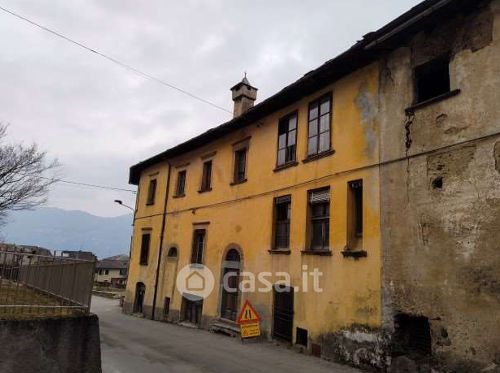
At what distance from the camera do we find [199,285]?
16.8m

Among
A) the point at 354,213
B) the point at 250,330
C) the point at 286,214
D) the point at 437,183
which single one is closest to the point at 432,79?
the point at 437,183

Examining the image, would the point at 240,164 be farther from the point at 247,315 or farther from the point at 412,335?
the point at 412,335

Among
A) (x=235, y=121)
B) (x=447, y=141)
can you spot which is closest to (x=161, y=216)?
(x=235, y=121)

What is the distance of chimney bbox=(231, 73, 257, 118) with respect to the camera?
1983 centimetres

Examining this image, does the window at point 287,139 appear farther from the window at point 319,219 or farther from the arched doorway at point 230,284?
the arched doorway at point 230,284

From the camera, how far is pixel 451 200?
27.0 feet

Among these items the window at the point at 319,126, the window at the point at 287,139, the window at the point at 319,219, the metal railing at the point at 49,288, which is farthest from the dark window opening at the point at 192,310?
the metal railing at the point at 49,288

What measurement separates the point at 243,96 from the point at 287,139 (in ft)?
23.0

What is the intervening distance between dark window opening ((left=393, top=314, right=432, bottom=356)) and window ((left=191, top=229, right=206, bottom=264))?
32.7 ft

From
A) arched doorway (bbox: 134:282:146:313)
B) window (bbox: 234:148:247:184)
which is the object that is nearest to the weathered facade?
window (bbox: 234:148:247:184)

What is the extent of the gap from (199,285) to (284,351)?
6.30 meters

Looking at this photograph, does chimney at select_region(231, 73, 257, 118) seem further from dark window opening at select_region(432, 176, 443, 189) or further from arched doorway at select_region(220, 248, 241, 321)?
dark window opening at select_region(432, 176, 443, 189)

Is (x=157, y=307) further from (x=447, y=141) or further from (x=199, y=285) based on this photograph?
(x=447, y=141)

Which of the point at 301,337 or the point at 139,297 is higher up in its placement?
the point at 139,297
